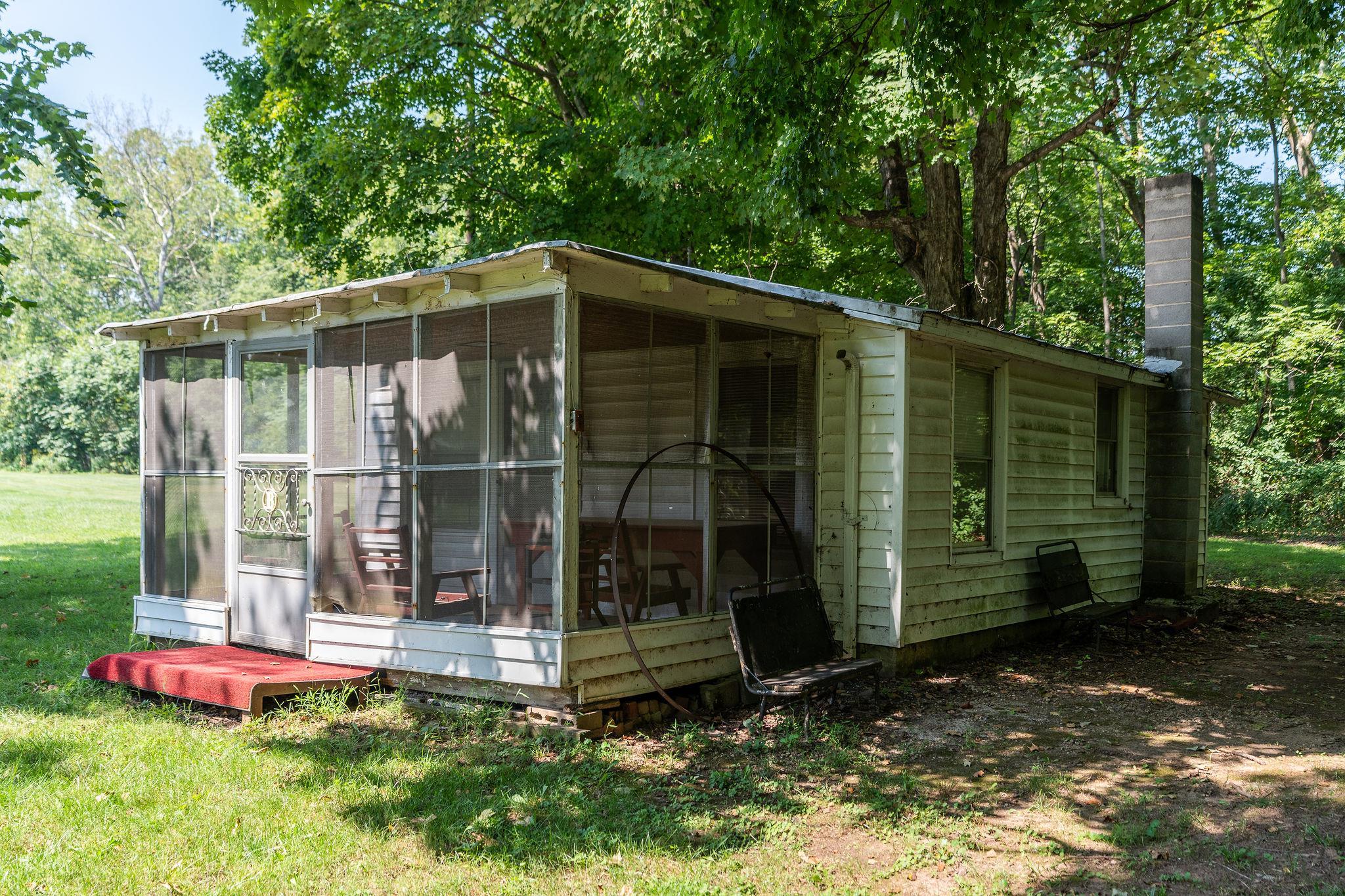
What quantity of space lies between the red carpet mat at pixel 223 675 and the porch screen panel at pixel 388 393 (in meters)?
1.51

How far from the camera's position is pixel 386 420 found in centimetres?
699

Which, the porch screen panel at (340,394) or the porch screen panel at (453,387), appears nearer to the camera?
the porch screen panel at (453,387)

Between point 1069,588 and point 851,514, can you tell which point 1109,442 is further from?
point 851,514

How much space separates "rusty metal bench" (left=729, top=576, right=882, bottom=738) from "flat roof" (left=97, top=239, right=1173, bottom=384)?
82.0 inches

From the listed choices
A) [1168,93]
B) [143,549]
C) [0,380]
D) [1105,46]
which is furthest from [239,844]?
[0,380]

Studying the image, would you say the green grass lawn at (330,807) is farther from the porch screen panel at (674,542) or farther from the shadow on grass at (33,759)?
the porch screen panel at (674,542)

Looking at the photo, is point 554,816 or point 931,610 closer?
point 554,816

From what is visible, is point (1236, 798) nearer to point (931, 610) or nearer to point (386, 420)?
point (931, 610)

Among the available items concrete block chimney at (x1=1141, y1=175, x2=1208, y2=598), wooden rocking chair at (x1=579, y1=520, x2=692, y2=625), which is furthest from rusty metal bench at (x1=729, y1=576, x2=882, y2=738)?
concrete block chimney at (x1=1141, y1=175, x2=1208, y2=598)

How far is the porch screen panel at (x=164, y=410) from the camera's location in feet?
28.5

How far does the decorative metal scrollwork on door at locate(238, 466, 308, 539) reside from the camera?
7.62 meters

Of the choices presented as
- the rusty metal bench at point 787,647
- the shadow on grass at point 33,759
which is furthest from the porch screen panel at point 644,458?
the shadow on grass at point 33,759

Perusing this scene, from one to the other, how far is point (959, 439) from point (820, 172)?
8.56 feet

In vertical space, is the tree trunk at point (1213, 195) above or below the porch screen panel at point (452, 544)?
above
